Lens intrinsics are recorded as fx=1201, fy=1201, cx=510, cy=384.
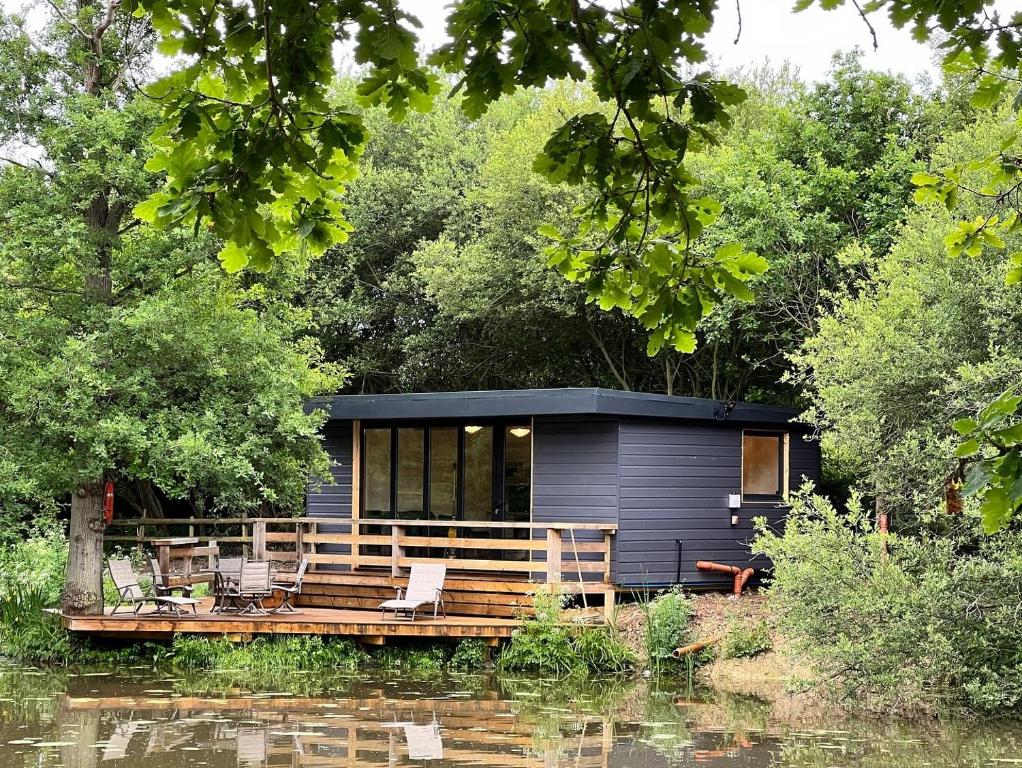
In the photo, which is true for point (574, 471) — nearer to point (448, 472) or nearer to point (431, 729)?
point (448, 472)

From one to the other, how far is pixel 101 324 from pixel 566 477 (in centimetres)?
566

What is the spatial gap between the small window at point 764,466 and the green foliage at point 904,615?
475 cm

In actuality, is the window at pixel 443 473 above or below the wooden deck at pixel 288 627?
above

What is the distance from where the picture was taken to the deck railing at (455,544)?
13.3m

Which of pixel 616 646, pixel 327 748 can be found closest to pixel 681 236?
pixel 327 748

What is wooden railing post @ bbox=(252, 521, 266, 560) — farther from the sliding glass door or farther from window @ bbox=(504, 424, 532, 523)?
window @ bbox=(504, 424, 532, 523)

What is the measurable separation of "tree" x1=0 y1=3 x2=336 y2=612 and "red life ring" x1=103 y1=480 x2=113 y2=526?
7 cm

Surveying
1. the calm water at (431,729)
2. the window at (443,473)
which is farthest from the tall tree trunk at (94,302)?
the window at (443,473)

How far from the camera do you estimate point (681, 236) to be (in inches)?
145

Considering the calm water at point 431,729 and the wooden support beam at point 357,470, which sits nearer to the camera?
the calm water at point 431,729

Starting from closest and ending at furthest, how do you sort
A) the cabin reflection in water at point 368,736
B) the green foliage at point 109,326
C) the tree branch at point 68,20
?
the cabin reflection in water at point 368,736, the green foliage at point 109,326, the tree branch at point 68,20

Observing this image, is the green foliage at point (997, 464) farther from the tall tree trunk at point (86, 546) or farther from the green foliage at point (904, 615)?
the tall tree trunk at point (86, 546)

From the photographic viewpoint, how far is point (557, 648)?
12406 mm

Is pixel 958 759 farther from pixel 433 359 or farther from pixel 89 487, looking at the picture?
pixel 433 359
